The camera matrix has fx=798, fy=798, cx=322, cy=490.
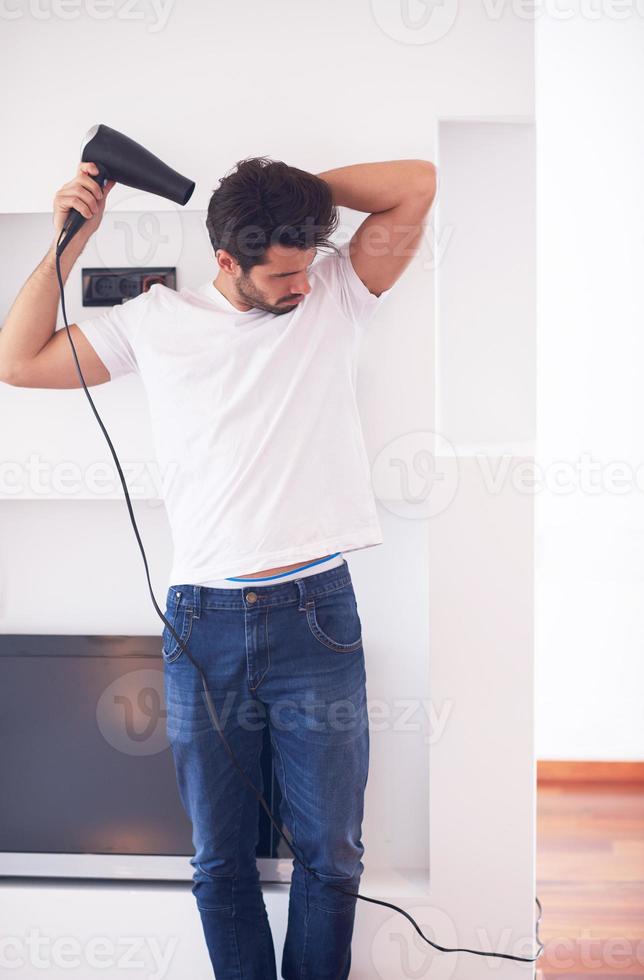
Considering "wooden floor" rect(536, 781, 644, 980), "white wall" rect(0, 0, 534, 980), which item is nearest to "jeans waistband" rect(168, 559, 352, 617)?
"white wall" rect(0, 0, 534, 980)

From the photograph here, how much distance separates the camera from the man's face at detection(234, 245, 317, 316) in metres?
1.13

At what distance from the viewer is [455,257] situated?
5.21 feet

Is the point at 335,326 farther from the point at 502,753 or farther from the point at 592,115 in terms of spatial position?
the point at 592,115

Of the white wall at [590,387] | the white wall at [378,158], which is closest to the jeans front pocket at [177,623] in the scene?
the white wall at [378,158]

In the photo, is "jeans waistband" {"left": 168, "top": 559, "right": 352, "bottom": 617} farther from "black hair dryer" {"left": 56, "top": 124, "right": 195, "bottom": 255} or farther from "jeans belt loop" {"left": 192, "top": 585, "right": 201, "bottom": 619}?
"black hair dryer" {"left": 56, "top": 124, "right": 195, "bottom": 255}

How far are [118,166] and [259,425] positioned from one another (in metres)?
0.46

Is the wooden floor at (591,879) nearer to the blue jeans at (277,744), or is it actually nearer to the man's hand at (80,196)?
the blue jeans at (277,744)

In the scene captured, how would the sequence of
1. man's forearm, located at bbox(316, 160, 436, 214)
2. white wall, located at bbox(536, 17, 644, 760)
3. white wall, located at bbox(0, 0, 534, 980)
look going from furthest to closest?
white wall, located at bbox(536, 17, 644, 760)
white wall, located at bbox(0, 0, 534, 980)
man's forearm, located at bbox(316, 160, 436, 214)

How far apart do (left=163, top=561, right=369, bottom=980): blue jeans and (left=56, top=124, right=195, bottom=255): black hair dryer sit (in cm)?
60

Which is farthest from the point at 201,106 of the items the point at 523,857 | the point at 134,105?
the point at 523,857

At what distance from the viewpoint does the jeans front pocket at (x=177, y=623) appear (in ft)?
4.03

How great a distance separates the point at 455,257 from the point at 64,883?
1468 mm

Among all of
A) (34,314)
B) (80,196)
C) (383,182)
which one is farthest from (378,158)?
(34,314)

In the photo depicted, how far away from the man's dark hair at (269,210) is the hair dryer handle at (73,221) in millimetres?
225
